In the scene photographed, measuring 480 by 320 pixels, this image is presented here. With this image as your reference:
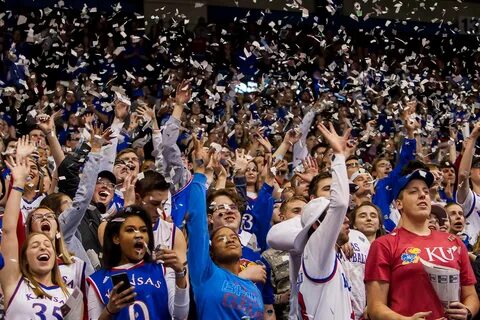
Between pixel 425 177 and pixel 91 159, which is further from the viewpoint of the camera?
pixel 91 159

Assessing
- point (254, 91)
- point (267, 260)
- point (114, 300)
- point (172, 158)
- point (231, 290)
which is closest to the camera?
point (114, 300)

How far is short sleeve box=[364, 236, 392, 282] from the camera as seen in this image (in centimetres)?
483

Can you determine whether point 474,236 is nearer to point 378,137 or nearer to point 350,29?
point 378,137

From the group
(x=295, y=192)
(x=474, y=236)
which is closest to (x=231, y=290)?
(x=295, y=192)

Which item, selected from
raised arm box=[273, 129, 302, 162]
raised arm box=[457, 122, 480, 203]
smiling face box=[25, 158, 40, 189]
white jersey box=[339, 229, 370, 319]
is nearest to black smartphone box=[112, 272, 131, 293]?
white jersey box=[339, 229, 370, 319]

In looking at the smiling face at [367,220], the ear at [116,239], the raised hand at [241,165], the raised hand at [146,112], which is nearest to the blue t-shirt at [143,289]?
the ear at [116,239]

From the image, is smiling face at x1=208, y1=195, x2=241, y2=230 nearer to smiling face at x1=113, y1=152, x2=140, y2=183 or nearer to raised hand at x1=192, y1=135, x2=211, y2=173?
raised hand at x1=192, y1=135, x2=211, y2=173

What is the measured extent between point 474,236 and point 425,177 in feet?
10.3

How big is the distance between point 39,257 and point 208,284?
87 cm

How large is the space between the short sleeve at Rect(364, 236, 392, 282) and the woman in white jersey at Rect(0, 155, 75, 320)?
1.54m

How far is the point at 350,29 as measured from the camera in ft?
51.9

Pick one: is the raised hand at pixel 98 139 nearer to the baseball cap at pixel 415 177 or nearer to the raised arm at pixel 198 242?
the raised arm at pixel 198 242

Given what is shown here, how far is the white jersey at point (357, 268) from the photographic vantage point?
5.54 metres

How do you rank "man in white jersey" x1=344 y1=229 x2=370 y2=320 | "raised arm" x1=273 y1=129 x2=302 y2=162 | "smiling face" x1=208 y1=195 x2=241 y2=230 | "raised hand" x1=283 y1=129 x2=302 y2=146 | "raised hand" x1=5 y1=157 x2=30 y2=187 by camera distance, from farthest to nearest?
"raised hand" x1=283 y1=129 x2=302 y2=146
"raised arm" x1=273 y1=129 x2=302 y2=162
"smiling face" x1=208 y1=195 x2=241 y2=230
"man in white jersey" x1=344 y1=229 x2=370 y2=320
"raised hand" x1=5 y1=157 x2=30 y2=187
